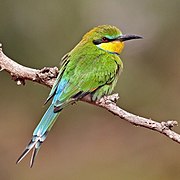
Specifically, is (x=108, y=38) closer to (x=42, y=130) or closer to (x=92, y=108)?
(x=42, y=130)

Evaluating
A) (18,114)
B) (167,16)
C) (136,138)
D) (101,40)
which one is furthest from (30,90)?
(101,40)

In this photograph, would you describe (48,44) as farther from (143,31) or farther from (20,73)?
(20,73)

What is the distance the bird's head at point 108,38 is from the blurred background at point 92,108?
8.30ft

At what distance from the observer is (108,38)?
88.2 inches

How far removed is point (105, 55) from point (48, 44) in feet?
10.6

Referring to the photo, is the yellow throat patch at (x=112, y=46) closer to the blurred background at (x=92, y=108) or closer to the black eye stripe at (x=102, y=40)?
the black eye stripe at (x=102, y=40)

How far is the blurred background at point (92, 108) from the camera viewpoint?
486 centimetres

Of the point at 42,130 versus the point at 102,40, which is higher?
the point at 102,40

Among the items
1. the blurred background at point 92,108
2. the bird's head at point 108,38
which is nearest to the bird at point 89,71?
the bird's head at point 108,38

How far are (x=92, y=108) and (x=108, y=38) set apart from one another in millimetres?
3561

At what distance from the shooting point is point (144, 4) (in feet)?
18.4

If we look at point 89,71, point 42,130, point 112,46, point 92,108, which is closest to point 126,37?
point 112,46

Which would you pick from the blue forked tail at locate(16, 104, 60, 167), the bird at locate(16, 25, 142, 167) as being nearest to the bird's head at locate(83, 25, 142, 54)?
the bird at locate(16, 25, 142, 167)

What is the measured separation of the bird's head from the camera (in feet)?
7.31
